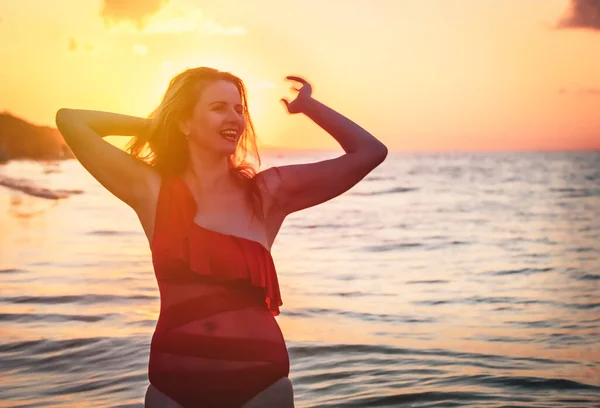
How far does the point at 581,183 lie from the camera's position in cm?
4231

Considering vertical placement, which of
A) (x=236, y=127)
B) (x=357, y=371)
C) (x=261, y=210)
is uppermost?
(x=236, y=127)

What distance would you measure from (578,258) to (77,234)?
33.0 feet

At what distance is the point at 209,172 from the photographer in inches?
115

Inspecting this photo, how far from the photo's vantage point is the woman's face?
9.38 feet

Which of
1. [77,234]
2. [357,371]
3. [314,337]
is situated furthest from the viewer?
[77,234]

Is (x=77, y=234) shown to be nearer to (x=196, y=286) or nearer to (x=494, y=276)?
(x=494, y=276)

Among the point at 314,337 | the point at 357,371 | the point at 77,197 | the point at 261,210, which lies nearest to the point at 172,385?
the point at 261,210

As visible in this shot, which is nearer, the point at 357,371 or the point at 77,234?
the point at 357,371

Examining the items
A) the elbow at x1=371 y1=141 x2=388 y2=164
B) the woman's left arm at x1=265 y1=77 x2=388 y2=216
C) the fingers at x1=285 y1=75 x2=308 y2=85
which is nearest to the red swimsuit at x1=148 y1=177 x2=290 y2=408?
the woman's left arm at x1=265 y1=77 x2=388 y2=216

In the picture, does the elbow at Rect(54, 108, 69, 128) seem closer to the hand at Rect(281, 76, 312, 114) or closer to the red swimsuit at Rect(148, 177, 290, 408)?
the red swimsuit at Rect(148, 177, 290, 408)

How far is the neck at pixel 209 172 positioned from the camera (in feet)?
9.49

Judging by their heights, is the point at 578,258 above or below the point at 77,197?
below

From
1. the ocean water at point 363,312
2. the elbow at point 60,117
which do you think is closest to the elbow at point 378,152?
the elbow at point 60,117

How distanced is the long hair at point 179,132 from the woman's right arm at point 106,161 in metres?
0.08
